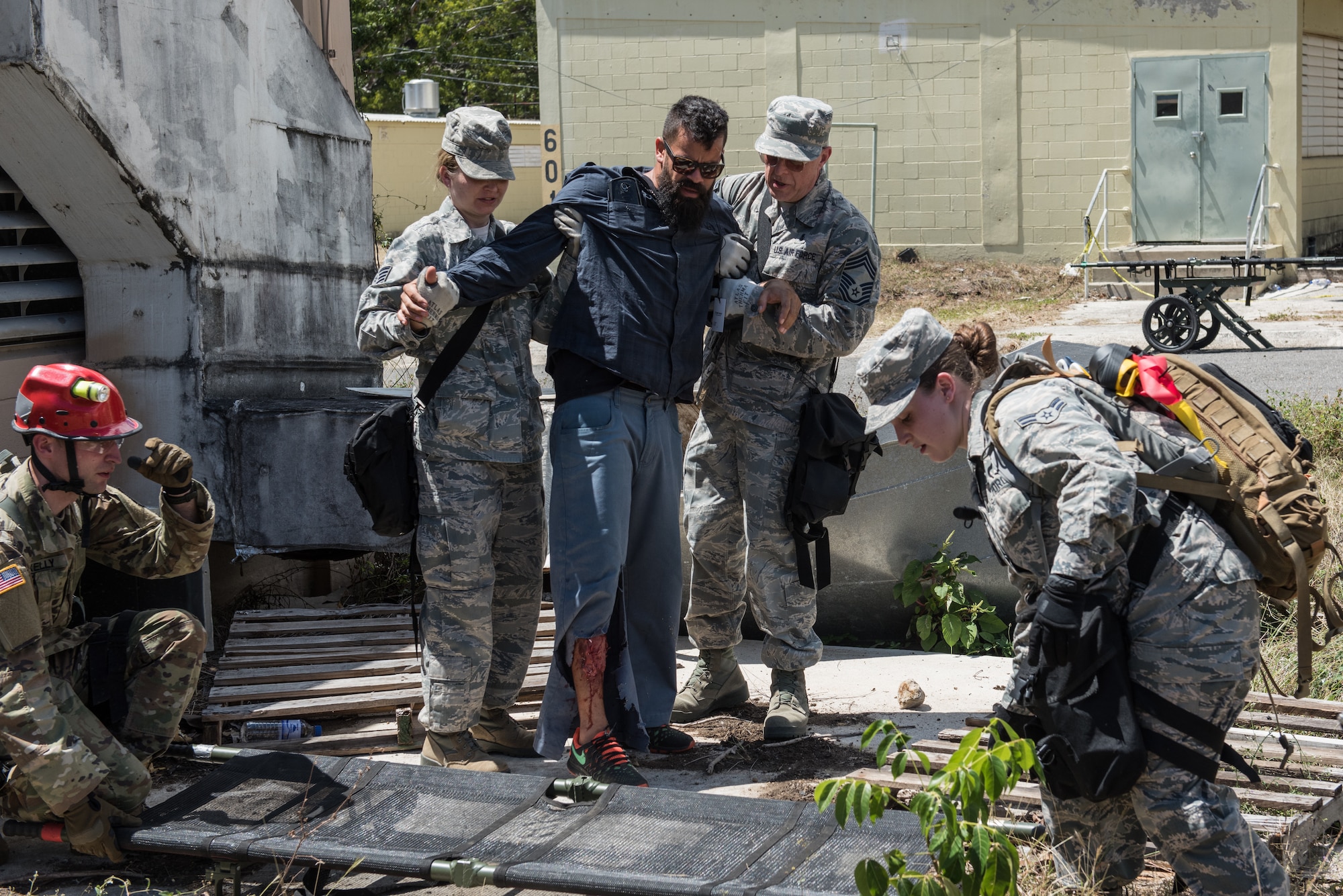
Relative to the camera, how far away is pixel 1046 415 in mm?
2672

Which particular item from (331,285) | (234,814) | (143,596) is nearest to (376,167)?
(331,285)

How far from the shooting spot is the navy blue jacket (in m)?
3.90

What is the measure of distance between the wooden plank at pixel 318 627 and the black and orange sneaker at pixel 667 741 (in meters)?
1.50

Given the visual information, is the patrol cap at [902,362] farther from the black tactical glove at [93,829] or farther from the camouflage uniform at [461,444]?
the black tactical glove at [93,829]

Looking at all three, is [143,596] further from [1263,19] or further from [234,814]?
[1263,19]

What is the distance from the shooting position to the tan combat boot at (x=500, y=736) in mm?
4289

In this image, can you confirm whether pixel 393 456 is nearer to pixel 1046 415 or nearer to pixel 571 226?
pixel 571 226

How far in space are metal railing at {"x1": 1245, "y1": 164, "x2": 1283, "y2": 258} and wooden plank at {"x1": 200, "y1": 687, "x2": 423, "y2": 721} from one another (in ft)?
46.4

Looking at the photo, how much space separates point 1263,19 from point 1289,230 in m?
2.61

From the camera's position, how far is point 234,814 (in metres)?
3.48

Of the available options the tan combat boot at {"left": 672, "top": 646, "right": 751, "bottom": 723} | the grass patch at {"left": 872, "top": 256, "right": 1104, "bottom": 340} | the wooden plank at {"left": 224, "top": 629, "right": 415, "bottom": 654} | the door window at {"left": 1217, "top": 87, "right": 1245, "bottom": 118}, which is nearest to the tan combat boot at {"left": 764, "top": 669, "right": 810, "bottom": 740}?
the tan combat boot at {"left": 672, "top": 646, "right": 751, "bottom": 723}

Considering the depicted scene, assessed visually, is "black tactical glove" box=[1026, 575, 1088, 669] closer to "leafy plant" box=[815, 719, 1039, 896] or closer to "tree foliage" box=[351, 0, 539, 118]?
"leafy plant" box=[815, 719, 1039, 896]

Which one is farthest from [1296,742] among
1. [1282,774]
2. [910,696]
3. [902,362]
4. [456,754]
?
[456,754]

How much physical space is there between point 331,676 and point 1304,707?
11.0 feet
